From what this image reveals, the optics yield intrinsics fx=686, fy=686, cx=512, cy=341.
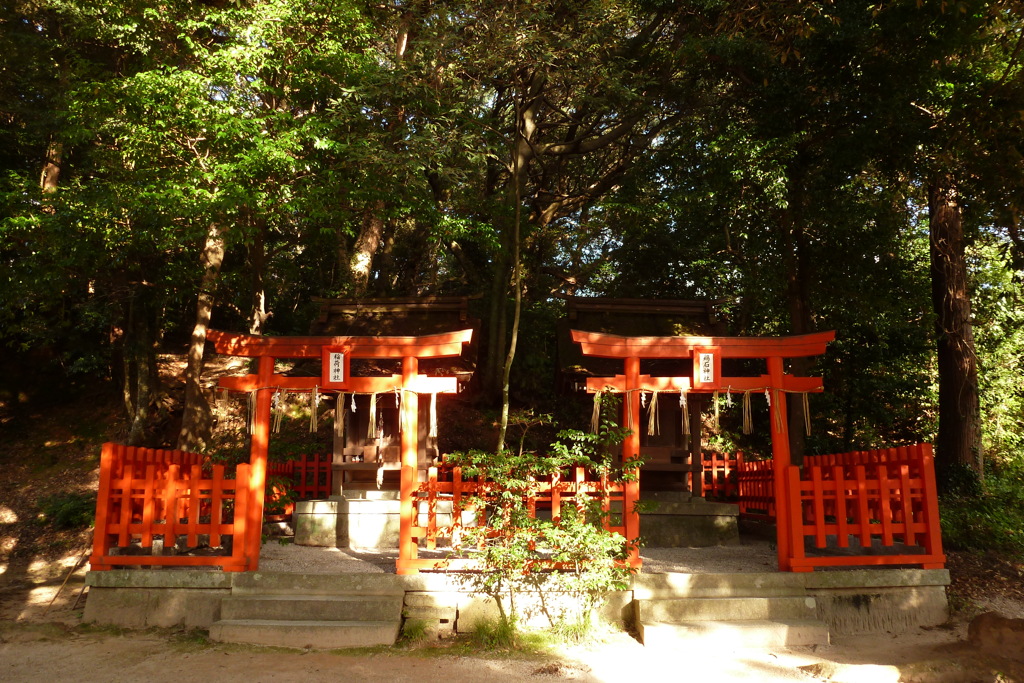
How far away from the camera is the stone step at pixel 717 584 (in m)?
6.94

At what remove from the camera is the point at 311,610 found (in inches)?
266

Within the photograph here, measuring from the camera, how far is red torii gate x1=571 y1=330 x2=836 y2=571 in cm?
758

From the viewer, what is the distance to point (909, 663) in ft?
18.7

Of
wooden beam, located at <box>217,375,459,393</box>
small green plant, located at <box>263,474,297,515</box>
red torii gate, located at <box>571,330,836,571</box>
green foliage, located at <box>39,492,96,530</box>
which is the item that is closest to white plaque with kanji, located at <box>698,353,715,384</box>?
red torii gate, located at <box>571,330,836,571</box>

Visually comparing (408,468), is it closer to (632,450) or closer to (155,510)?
(632,450)

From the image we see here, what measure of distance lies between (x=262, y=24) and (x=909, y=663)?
10.9m

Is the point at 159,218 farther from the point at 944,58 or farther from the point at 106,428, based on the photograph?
the point at 944,58

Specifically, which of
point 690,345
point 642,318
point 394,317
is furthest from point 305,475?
point 690,345

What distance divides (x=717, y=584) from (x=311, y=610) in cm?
408

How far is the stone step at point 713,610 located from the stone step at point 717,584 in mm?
131

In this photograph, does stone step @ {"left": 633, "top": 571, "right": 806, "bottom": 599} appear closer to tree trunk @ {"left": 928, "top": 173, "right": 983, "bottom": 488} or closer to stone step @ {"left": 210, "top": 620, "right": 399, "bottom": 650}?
stone step @ {"left": 210, "top": 620, "right": 399, "bottom": 650}

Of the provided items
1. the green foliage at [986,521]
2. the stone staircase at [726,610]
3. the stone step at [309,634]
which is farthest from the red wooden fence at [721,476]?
the stone step at [309,634]

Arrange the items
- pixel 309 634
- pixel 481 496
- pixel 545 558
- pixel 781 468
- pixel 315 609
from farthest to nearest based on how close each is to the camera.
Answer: pixel 781 468, pixel 481 496, pixel 545 558, pixel 315 609, pixel 309 634

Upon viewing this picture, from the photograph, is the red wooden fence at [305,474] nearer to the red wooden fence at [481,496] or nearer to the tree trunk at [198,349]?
the tree trunk at [198,349]
